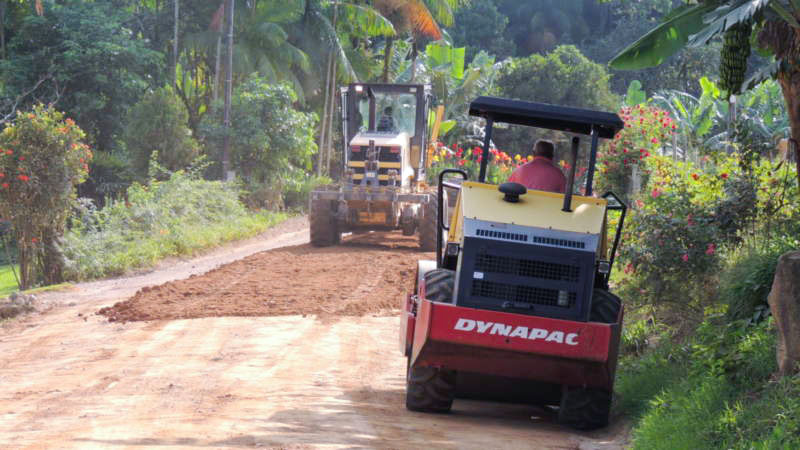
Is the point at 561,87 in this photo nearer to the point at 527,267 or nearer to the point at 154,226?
the point at 154,226

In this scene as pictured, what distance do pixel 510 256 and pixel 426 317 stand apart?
779mm

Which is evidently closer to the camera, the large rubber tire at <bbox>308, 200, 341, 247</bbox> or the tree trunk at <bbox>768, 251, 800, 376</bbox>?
the tree trunk at <bbox>768, 251, 800, 376</bbox>

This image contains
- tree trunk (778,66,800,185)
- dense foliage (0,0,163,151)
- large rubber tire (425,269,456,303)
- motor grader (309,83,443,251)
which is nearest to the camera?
large rubber tire (425,269,456,303)

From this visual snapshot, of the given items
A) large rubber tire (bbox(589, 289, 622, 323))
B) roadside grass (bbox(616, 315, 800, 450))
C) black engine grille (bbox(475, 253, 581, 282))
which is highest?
black engine grille (bbox(475, 253, 581, 282))

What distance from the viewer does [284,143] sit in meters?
34.3

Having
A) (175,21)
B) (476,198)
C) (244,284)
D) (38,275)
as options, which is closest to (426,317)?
(476,198)

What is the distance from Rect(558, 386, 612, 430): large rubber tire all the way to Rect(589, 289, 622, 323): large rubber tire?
651 mm

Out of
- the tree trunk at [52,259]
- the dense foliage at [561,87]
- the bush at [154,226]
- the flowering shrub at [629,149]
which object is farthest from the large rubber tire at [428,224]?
the dense foliage at [561,87]

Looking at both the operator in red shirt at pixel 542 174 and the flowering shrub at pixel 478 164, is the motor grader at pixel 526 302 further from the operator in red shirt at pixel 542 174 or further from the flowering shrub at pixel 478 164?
the flowering shrub at pixel 478 164

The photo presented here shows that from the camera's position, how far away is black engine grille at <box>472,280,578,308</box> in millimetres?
7594

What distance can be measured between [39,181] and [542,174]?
494 inches

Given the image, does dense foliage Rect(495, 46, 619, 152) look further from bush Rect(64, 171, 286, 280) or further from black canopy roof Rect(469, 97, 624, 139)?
black canopy roof Rect(469, 97, 624, 139)

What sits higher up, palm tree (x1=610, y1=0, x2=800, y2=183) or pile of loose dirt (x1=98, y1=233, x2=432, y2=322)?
palm tree (x1=610, y1=0, x2=800, y2=183)

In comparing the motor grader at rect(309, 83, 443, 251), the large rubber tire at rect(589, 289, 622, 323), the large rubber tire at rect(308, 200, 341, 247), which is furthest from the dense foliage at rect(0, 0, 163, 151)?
the large rubber tire at rect(589, 289, 622, 323)
